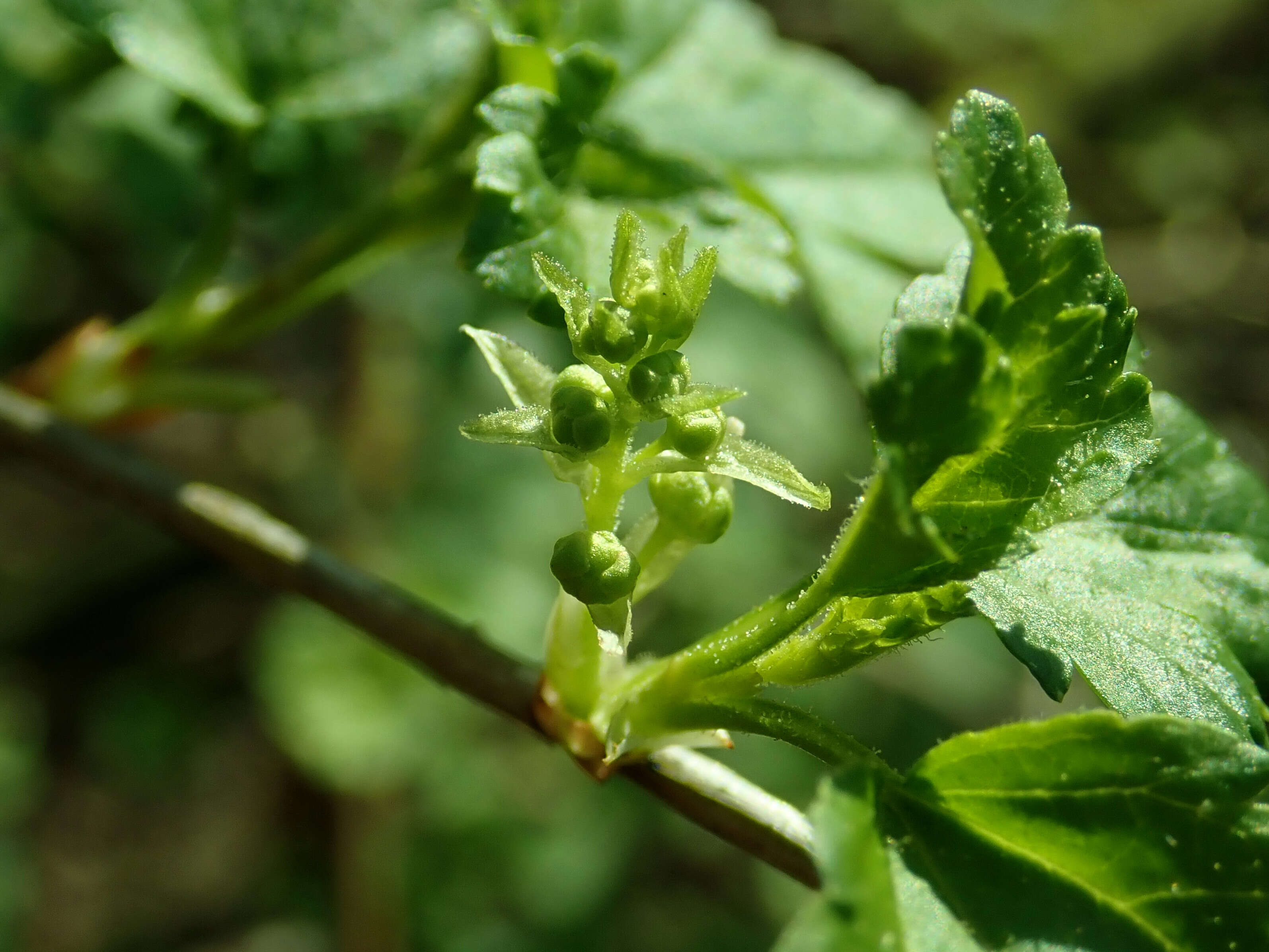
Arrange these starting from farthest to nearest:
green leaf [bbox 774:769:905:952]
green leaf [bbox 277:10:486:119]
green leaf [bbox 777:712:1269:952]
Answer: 1. green leaf [bbox 277:10:486:119]
2. green leaf [bbox 777:712:1269:952]
3. green leaf [bbox 774:769:905:952]

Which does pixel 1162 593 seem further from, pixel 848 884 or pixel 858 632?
pixel 848 884

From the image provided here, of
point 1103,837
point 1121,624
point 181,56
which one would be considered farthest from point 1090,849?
point 181,56

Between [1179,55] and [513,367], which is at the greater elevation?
[513,367]

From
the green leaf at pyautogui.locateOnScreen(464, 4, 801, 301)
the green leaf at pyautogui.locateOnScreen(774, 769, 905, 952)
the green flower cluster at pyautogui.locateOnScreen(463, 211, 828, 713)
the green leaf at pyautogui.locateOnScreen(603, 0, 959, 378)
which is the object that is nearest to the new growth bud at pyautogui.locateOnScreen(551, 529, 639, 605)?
the green flower cluster at pyautogui.locateOnScreen(463, 211, 828, 713)

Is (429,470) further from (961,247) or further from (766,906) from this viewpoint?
(961,247)

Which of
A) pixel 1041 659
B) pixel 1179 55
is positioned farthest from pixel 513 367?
pixel 1179 55

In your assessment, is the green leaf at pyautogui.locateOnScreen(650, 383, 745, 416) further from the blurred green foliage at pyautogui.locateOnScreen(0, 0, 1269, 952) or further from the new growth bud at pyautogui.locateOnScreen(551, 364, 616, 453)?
the blurred green foliage at pyautogui.locateOnScreen(0, 0, 1269, 952)

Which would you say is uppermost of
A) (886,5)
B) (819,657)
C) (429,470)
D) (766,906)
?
(819,657)
